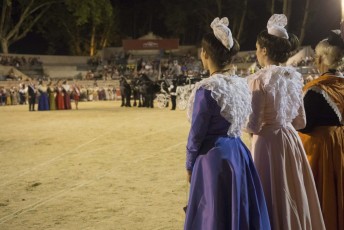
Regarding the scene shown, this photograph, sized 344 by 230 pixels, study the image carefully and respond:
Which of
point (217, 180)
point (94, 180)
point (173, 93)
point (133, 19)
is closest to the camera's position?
point (217, 180)

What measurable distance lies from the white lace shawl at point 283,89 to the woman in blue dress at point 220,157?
0.33 meters

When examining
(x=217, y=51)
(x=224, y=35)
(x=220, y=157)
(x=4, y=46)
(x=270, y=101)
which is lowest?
(x=220, y=157)

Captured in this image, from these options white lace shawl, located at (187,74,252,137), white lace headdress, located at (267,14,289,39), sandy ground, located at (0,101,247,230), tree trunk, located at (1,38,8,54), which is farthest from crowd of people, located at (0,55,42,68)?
white lace shawl, located at (187,74,252,137)

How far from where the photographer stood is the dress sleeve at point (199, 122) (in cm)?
299

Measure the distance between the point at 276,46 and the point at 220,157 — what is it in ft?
3.43

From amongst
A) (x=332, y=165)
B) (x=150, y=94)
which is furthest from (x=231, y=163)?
(x=150, y=94)

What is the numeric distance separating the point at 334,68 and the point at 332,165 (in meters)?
0.80

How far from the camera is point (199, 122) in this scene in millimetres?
2988

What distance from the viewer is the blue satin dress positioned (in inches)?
116

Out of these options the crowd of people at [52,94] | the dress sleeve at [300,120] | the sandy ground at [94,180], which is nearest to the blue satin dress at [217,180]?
the dress sleeve at [300,120]

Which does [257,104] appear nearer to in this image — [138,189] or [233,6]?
[138,189]

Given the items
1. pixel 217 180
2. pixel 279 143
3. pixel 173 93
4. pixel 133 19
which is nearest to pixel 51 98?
pixel 173 93

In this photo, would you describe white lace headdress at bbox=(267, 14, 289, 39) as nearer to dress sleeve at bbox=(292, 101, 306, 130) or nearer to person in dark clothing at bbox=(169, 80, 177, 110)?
dress sleeve at bbox=(292, 101, 306, 130)

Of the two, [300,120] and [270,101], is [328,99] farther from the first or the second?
[270,101]
